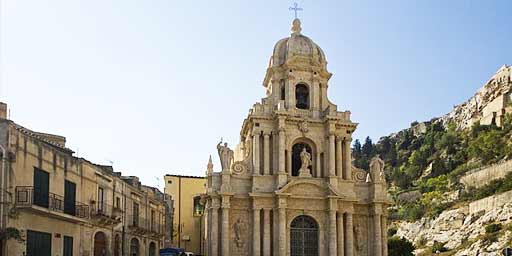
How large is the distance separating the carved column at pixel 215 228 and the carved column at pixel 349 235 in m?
8.49

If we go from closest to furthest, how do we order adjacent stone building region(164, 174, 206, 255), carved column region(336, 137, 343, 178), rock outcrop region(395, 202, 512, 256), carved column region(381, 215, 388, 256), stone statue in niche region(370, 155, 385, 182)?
carved column region(381, 215, 388, 256) → carved column region(336, 137, 343, 178) → stone statue in niche region(370, 155, 385, 182) → adjacent stone building region(164, 174, 206, 255) → rock outcrop region(395, 202, 512, 256)

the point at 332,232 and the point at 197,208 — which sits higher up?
the point at 197,208

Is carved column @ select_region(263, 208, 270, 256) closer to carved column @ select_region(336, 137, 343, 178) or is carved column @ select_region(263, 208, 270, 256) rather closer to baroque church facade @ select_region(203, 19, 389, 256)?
baroque church facade @ select_region(203, 19, 389, 256)

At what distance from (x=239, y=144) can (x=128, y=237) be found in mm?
13709

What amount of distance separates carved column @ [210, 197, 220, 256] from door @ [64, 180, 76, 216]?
1163 cm

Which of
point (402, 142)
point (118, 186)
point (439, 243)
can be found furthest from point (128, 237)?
point (402, 142)

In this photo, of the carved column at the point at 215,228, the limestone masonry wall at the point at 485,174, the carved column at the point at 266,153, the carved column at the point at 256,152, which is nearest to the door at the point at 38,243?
the carved column at the point at 215,228

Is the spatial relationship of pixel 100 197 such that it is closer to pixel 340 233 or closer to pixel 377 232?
pixel 340 233

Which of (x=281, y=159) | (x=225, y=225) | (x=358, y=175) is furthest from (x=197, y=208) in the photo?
(x=358, y=175)

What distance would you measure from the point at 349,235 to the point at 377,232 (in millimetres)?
1933

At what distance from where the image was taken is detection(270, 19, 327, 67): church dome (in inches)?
1769

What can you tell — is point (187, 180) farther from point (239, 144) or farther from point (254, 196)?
point (254, 196)

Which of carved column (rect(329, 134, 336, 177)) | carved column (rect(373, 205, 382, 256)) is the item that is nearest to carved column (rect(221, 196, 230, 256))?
carved column (rect(329, 134, 336, 177))

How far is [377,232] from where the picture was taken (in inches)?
1676
